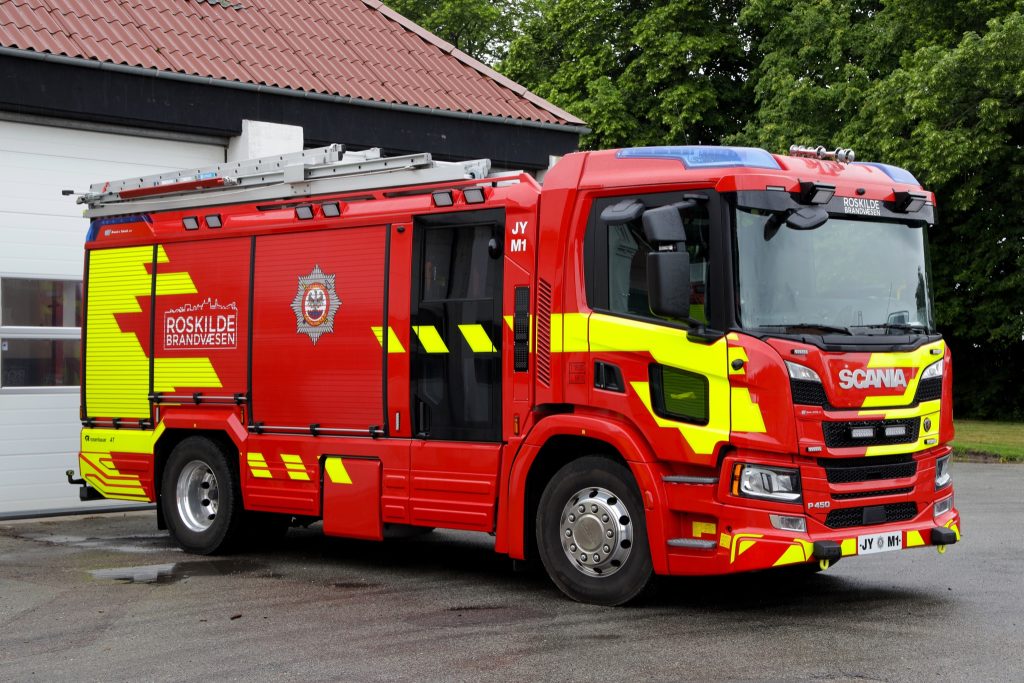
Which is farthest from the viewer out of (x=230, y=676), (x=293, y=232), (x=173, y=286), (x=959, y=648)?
(x=173, y=286)

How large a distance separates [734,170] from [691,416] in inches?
59.8

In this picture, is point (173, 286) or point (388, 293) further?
point (173, 286)

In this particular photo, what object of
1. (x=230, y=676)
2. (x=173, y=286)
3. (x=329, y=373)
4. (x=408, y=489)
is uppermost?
(x=173, y=286)

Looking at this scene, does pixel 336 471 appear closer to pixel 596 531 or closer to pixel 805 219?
pixel 596 531

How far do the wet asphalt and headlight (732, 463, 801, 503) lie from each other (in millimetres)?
761

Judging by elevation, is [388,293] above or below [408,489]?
above

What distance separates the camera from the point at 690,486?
8.56 meters

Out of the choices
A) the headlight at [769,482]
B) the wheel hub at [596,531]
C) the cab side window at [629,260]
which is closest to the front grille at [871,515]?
the headlight at [769,482]

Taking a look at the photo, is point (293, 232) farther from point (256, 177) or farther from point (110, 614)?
point (110, 614)

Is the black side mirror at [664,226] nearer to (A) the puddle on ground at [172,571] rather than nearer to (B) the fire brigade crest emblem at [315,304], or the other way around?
(B) the fire brigade crest emblem at [315,304]

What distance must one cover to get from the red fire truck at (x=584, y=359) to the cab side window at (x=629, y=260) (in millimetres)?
16

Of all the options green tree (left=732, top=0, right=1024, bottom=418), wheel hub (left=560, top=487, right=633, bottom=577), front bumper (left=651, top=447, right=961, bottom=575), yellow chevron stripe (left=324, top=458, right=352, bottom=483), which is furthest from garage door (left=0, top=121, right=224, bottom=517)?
green tree (left=732, top=0, right=1024, bottom=418)

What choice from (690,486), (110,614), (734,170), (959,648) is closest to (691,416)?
(690,486)

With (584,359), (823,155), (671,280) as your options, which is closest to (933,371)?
(823,155)
